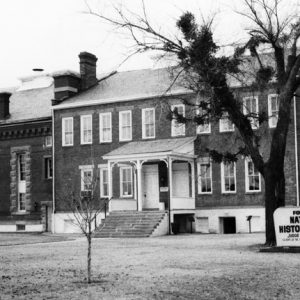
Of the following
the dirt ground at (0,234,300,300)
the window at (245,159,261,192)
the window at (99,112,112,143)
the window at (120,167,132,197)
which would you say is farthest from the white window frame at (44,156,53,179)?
the dirt ground at (0,234,300,300)

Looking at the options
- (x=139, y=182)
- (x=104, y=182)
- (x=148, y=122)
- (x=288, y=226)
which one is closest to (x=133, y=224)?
(x=139, y=182)

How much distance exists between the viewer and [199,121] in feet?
74.5

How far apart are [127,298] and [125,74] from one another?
31193 millimetres

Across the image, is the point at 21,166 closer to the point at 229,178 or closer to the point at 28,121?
the point at 28,121

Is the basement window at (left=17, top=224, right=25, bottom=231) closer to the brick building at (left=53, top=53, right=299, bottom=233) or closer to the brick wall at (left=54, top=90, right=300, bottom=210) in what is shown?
the brick building at (left=53, top=53, right=299, bottom=233)

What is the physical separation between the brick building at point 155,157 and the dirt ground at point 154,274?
12067 mm

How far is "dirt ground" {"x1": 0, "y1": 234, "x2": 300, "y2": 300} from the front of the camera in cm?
1163

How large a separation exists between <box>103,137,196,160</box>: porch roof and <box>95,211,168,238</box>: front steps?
286 centimetres

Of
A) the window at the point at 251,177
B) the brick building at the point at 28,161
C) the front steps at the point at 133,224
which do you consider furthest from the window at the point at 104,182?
the window at the point at 251,177

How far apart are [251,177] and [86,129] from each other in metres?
10.5

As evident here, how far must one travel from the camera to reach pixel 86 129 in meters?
38.9

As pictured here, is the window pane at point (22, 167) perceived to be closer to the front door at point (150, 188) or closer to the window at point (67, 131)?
the window at point (67, 131)

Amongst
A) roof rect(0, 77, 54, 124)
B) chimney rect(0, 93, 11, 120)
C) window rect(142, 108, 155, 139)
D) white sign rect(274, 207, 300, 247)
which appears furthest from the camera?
chimney rect(0, 93, 11, 120)

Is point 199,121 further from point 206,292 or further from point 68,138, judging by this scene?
point 68,138
